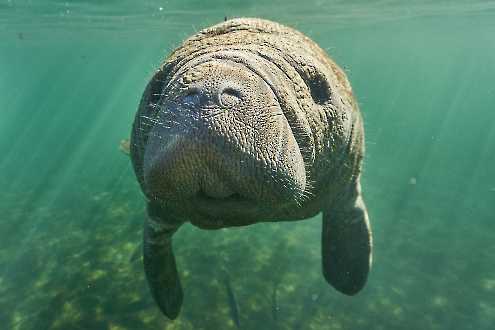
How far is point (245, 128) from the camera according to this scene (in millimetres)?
1787

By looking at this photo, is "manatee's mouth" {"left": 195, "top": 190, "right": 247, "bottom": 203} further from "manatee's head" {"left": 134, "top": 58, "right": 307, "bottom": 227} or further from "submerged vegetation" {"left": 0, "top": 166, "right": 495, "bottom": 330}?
"submerged vegetation" {"left": 0, "top": 166, "right": 495, "bottom": 330}

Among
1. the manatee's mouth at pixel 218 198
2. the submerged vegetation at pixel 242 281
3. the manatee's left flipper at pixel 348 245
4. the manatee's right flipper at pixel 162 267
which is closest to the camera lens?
the manatee's mouth at pixel 218 198

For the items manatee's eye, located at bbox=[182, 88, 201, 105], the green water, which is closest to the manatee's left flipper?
the green water

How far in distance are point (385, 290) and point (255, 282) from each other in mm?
2925

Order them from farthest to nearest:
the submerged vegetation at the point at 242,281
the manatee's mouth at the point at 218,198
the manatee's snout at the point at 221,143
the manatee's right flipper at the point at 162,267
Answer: the submerged vegetation at the point at 242,281 → the manatee's right flipper at the point at 162,267 → the manatee's mouth at the point at 218,198 → the manatee's snout at the point at 221,143

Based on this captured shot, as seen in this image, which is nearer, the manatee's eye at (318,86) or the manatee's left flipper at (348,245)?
the manatee's eye at (318,86)

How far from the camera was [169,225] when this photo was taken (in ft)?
13.6

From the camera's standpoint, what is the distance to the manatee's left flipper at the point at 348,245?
474cm

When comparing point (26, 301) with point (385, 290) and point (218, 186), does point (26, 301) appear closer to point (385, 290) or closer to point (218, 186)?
point (385, 290)

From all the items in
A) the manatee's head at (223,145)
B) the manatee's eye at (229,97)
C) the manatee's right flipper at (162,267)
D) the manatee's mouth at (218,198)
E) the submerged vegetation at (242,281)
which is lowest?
the submerged vegetation at (242,281)

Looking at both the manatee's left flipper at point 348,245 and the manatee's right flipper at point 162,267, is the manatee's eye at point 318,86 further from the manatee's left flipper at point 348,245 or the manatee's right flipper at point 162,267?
the manatee's right flipper at point 162,267

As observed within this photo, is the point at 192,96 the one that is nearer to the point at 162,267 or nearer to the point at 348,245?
the point at 162,267

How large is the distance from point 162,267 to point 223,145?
346 centimetres

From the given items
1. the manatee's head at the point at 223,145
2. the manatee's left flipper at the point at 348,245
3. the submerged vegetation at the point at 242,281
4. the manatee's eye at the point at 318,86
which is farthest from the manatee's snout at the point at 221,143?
the submerged vegetation at the point at 242,281
